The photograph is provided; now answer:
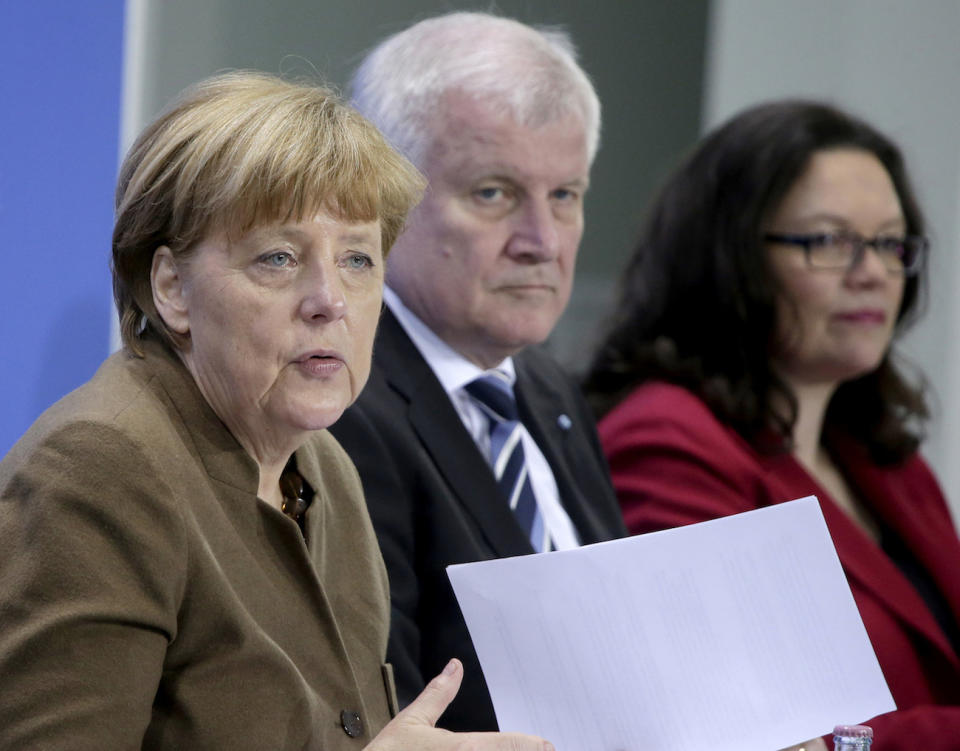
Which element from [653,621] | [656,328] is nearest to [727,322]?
[656,328]

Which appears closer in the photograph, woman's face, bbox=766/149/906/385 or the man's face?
the man's face

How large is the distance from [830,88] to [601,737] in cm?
272

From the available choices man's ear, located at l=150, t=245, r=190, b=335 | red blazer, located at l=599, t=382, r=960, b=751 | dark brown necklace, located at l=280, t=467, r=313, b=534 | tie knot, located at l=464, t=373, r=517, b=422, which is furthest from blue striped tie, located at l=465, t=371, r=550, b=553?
man's ear, located at l=150, t=245, r=190, b=335

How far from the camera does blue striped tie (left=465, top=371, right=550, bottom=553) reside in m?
2.05

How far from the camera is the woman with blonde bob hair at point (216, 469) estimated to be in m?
1.18

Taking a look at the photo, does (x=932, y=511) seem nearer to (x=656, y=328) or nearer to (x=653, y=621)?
(x=656, y=328)

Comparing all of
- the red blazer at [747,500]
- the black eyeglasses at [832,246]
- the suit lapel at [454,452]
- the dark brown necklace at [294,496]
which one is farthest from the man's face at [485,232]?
the black eyeglasses at [832,246]

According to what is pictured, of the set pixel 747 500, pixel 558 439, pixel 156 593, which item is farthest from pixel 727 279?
pixel 156 593

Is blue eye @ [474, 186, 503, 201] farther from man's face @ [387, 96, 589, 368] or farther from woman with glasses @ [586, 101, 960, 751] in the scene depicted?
woman with glasses @ [586, 101, 960, 751]

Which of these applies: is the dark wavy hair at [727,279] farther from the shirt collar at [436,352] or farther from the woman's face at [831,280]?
the shirt collar at [436,352]

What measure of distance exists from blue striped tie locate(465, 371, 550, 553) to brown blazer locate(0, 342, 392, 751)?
1.88 feet

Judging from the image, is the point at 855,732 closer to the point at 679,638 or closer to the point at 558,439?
the point at 679,638

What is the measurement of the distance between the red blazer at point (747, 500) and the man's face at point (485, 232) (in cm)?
44

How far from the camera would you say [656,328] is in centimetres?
274
